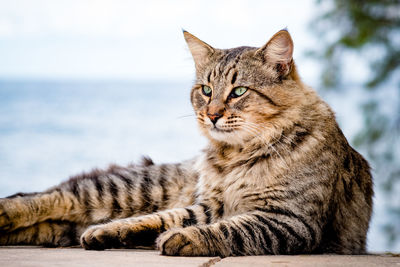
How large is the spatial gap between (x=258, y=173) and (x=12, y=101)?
2443 cm

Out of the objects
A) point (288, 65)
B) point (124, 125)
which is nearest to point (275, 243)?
point (288, 65)

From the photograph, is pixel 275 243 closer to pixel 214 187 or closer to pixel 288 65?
pixel 214 187

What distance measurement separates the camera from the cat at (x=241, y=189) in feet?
8.11

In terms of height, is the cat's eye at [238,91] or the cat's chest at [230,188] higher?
the cat's eye at [238,91]

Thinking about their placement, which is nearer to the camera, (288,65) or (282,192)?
(282,192)

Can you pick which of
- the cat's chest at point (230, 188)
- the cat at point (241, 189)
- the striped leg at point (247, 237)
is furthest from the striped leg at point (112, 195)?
the striped leg at point (247, 237)

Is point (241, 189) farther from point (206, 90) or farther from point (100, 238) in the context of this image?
point (100, 238)

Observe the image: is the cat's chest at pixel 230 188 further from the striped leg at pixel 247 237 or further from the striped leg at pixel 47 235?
the striped leg at pixel 47 235

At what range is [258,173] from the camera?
2771 millimetres

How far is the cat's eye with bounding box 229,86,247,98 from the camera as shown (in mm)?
2889

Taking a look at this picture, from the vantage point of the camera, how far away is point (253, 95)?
2.86 metres

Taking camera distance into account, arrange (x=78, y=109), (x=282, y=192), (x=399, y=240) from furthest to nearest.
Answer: (x=78, y=109), (x=399, y=240), (x=282, y=192)

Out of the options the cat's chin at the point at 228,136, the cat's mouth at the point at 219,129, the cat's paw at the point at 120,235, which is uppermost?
the cat's mouth at the point at 219,129

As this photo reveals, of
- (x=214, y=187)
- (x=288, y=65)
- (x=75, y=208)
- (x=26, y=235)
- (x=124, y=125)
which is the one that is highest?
(x=124, y=125)
